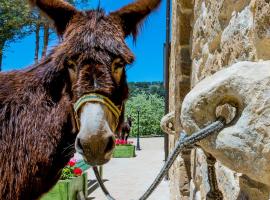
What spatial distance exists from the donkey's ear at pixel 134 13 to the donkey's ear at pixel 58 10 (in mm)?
266

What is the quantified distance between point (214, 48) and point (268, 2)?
750mm

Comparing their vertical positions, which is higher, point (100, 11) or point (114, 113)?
point (100, 11)

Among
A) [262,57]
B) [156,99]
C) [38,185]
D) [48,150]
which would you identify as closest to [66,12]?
[48,150]

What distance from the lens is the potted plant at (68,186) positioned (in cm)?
517

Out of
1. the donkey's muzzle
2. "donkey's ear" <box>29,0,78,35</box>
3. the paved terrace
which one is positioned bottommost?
the paved terrace

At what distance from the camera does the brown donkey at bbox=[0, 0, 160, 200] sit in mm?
1931

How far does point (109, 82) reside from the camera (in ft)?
6.37

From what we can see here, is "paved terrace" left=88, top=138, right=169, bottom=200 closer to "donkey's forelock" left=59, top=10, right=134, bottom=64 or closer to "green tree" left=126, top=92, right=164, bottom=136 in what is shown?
"donkey's forelock" left=59, top=10, right=134, bottom=64

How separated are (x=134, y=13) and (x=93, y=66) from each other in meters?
0.65

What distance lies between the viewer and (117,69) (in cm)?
204

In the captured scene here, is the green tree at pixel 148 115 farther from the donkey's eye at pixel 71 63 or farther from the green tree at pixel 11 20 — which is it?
the donkey's eye at pixel 71 63

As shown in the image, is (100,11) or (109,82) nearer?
(109,82)

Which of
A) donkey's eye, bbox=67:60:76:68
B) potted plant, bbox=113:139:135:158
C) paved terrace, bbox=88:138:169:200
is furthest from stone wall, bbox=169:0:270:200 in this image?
potted plant, bbox=113:139:135:158

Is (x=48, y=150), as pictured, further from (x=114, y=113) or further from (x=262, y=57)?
(x=262, y=57)
